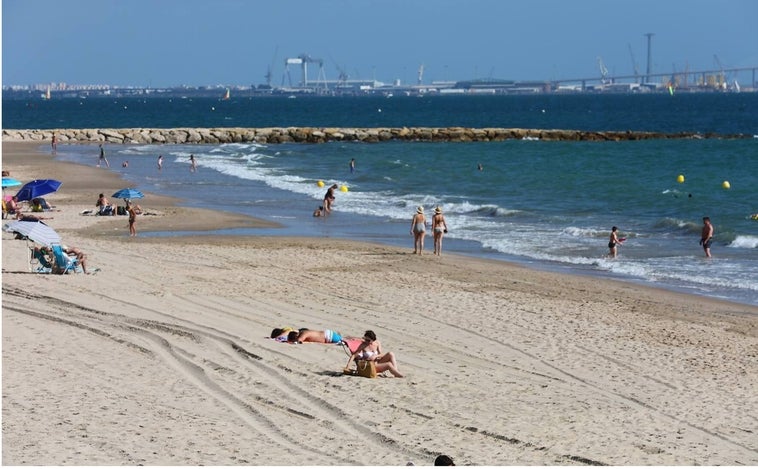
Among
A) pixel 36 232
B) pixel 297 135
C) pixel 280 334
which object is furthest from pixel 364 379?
pixel 297 135

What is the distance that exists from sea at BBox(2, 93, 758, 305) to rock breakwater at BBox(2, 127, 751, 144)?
11.9 ft

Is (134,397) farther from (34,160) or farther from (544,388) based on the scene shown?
(34,160)

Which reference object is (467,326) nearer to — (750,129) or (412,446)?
(412,446)

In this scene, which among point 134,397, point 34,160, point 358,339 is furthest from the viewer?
point 34,160

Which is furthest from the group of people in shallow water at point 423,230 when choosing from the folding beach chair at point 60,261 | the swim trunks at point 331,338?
the swim trunks at point 331,338

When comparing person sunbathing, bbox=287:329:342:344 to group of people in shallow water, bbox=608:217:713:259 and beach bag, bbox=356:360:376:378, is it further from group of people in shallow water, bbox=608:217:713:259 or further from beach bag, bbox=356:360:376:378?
group of people in shallow water, bbox=608:217:713:259

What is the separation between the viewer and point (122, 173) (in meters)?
45.7

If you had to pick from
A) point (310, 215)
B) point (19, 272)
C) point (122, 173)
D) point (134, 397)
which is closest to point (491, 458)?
point (134, 397)

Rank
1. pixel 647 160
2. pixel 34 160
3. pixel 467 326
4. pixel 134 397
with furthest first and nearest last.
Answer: pixel 647 160 < pixel 34 160 < pixel 467 326 < pixel 134 397

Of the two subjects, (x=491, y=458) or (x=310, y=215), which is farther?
(x=310, y=215)

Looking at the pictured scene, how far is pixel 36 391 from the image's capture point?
37.7 ft

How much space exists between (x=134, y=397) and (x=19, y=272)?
8.17m

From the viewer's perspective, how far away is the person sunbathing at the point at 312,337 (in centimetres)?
1400

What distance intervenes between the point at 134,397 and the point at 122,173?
116ft
